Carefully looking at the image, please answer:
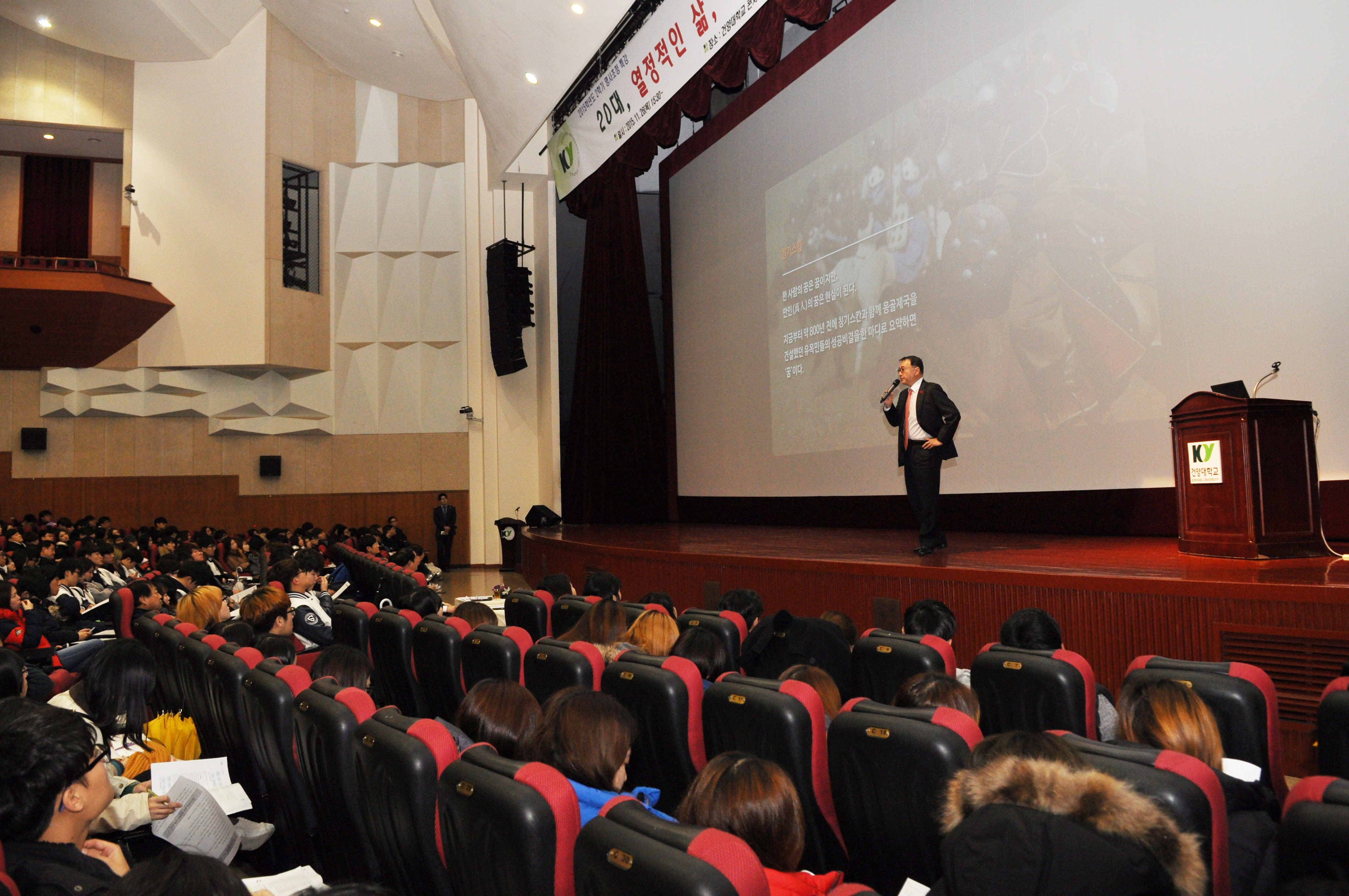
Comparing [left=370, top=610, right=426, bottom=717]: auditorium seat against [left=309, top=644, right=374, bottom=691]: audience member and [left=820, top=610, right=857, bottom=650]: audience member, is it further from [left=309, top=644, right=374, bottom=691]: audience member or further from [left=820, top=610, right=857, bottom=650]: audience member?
[left=820, top=610, right=857, bottom=650]: audience member

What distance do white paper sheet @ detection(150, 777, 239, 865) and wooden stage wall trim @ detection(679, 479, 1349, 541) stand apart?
15.3 feet

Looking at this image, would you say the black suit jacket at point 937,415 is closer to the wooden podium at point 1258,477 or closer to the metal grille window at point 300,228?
the wooden podium at point 1258,477

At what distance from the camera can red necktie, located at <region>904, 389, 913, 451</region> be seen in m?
5.30

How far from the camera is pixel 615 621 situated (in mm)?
3406

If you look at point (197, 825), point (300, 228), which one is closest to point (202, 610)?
point (197, 825)

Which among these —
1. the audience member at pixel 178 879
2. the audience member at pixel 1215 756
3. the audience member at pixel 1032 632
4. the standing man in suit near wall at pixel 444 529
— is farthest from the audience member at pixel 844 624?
the standing man in suit near wall at pixel 444 529

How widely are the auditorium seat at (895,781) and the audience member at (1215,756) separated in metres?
0.35

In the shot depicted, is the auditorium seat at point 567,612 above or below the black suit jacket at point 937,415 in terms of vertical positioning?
below

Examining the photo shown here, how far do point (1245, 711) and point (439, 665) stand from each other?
250 centimetres

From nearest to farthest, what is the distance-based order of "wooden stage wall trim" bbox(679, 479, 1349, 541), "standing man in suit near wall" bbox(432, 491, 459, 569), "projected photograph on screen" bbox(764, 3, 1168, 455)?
"wooden stage wall trim" bbox(679, 479, 1349, 541), "projected photograph on screen" bbox(764, 3, 1168, 455), "standing man in suit near wall" bbox(432, 491, 459, 569)

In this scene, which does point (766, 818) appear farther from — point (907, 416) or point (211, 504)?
point (211, 504)

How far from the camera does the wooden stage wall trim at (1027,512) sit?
524 centimetres

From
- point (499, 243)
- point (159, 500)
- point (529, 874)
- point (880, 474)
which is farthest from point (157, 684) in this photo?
point (159, 500)

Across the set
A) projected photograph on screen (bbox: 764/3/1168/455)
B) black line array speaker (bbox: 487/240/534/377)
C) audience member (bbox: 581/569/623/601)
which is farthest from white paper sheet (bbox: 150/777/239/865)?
black line array speaker (bbox: 487/240/534/377)
